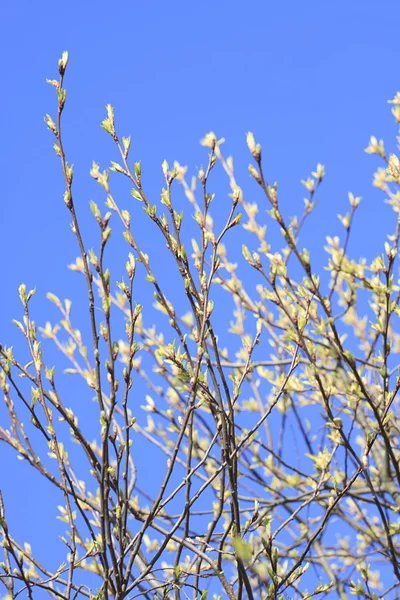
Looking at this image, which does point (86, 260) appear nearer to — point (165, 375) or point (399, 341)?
point (165, 375)

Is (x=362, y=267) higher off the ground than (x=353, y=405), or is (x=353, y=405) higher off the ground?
(x=362, y=267)

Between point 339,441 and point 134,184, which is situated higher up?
point 134,184

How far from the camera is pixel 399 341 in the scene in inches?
206

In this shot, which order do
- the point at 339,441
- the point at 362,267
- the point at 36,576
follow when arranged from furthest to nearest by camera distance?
the point at 36,576
the point at 362,267
the point at 339,441

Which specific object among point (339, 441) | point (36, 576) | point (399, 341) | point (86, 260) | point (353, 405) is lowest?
point (36, 576)

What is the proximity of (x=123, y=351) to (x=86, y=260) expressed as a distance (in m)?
2.62

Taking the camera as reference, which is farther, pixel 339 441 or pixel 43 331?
pixel 43 331

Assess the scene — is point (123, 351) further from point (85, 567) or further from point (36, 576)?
point (36, 576)

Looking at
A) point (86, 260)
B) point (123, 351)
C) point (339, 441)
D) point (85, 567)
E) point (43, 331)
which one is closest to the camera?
point (86, 260)

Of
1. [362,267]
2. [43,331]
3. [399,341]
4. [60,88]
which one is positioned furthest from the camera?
[399,341]

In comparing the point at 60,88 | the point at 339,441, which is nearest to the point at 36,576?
the point at 339,441

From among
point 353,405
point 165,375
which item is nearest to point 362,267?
point 353,405

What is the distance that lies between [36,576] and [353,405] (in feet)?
5.03

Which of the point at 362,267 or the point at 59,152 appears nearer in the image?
the point at 59,152
